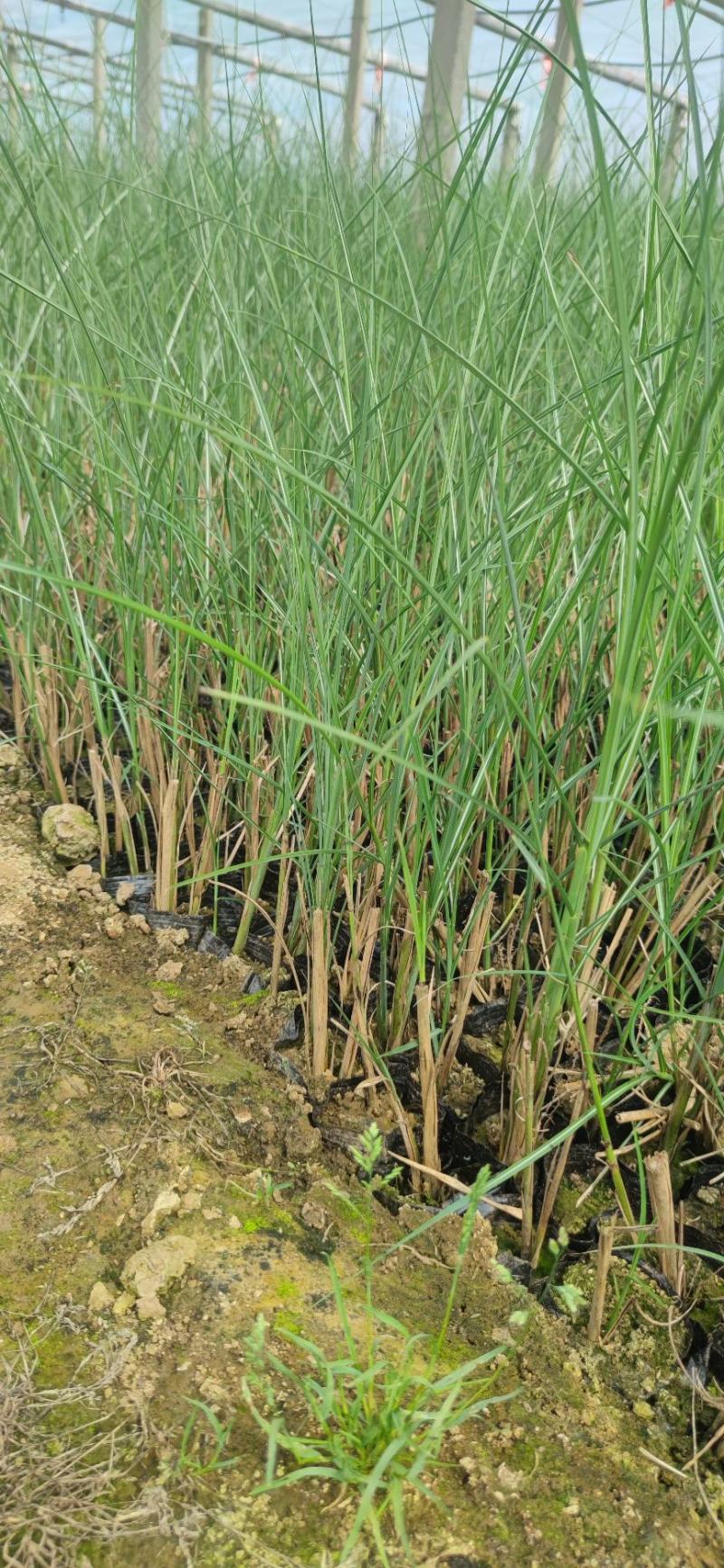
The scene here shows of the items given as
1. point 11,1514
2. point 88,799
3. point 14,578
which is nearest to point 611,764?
point 11,1514

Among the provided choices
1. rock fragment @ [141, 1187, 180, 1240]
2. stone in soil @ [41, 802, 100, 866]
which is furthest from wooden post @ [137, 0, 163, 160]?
rock fragment @ [141, 1187, 180, 1240]

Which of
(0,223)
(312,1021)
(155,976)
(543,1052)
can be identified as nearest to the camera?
(543,1052)

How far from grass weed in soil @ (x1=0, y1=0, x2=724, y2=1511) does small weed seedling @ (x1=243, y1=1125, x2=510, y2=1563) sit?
7.3 inches

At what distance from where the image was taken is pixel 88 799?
1.49 meters

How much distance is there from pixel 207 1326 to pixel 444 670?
0.62 meters

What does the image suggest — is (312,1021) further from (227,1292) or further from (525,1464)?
(525,1464)

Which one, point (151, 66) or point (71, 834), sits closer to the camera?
point (71, 834)

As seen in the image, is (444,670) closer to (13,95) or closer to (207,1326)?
(207,1326)

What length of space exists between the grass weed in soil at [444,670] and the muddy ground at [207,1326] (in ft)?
0.35

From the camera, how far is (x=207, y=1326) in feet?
2.58

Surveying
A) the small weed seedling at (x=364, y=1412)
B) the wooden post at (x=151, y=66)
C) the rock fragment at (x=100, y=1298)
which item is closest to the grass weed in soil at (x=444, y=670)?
the small weed seedling at (x=364, y=1412)

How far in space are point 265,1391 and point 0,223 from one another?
6.12 feet

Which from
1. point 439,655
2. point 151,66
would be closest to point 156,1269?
point 439,655

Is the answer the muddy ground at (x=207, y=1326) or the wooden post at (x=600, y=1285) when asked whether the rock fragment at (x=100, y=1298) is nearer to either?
the muddy ground at (x=207, y=1326)
